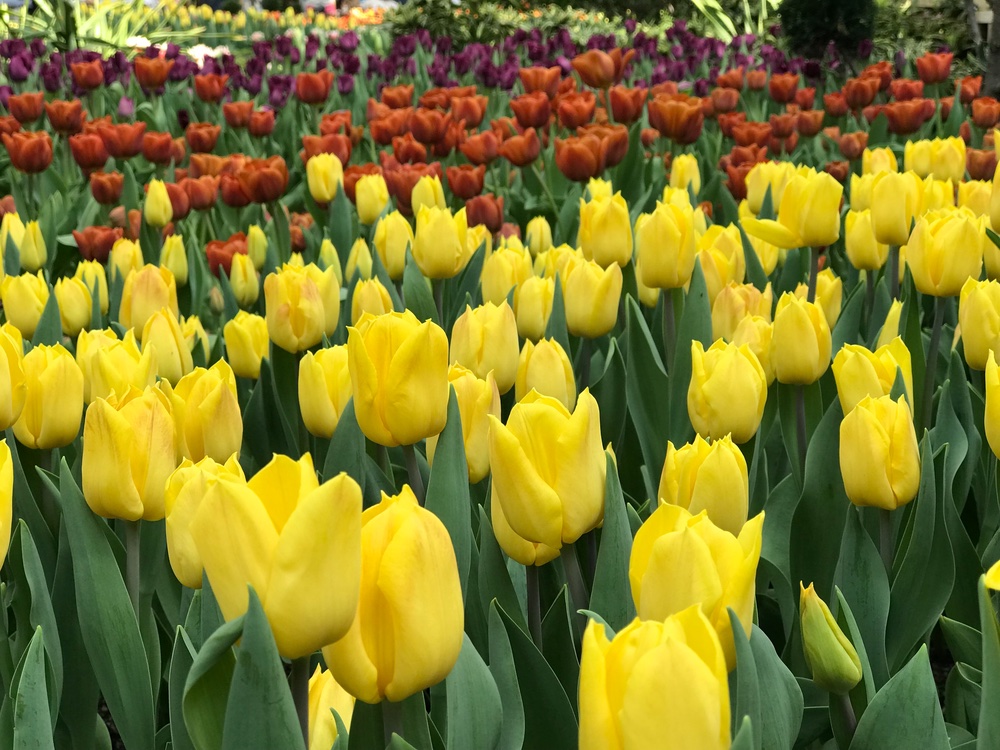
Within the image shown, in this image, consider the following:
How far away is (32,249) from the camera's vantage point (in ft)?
8.49

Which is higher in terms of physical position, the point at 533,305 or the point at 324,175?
the point at 533,305

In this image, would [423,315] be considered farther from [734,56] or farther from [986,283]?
[734,56]

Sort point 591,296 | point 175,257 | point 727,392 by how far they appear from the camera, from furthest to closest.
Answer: point 175,257, point 591,296, point 727,392

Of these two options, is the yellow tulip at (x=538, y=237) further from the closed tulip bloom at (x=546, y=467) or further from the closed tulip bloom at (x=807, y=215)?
the closed tulip bloom at (x=546, y=467)

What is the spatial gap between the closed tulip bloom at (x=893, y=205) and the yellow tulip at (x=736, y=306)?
39 cm

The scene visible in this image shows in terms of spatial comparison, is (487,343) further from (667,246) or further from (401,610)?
(401,610)

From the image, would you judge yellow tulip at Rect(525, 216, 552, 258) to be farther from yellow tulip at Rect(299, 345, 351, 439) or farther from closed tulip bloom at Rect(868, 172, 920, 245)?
yellow tulip at Rect(299, 345, 351, 439)

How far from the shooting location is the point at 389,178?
2879 mm

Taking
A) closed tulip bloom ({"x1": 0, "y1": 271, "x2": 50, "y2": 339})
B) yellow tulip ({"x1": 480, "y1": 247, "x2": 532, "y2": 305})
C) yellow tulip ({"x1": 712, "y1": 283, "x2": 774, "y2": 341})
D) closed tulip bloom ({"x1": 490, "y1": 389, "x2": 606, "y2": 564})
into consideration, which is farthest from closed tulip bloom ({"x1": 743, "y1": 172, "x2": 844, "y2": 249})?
closed tulip bloom ({"x1": 0, "y1": 271, "x2": 50, "y2": 339})

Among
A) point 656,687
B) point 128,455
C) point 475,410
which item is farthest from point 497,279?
point 656,687

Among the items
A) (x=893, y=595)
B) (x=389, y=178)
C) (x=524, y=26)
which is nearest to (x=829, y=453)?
(x=893, y=595)

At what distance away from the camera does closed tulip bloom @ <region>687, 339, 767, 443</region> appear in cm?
125

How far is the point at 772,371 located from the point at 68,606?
0.95 m

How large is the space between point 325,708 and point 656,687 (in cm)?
42
